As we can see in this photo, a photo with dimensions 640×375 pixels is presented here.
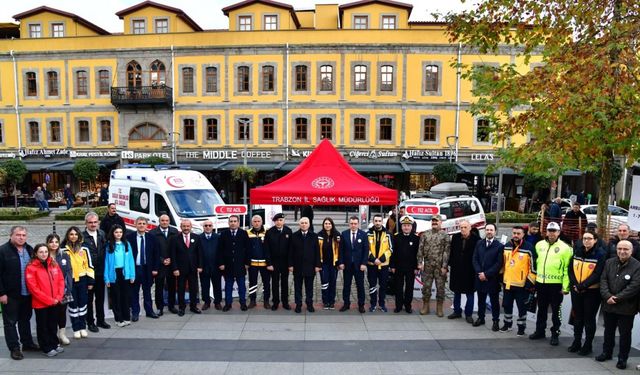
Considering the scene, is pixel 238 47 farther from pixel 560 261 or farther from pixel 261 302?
pixel 560 261

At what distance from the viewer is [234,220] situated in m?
8.44

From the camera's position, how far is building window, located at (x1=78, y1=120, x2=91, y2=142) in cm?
3011

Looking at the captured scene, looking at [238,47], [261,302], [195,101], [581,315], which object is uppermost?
[238,47]

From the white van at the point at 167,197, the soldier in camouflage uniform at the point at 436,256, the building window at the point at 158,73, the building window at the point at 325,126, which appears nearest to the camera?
the soldier in camouflage uniform at the point at 436,256

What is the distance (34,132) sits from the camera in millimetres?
30547

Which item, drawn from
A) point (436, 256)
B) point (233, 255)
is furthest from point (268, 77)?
point (436, 256)

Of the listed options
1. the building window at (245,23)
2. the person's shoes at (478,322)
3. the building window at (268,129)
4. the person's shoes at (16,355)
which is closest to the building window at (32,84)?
the building window at (245,23)

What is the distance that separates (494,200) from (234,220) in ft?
71.4

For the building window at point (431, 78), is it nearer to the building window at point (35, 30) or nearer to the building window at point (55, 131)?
the building window at point (55, 131)

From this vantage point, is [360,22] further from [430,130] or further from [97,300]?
[97,300]

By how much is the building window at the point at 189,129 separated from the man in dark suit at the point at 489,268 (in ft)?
82.8

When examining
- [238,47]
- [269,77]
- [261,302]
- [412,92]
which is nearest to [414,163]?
[412,92]

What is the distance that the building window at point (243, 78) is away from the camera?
94.3 ft

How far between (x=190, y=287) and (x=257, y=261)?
135cm
